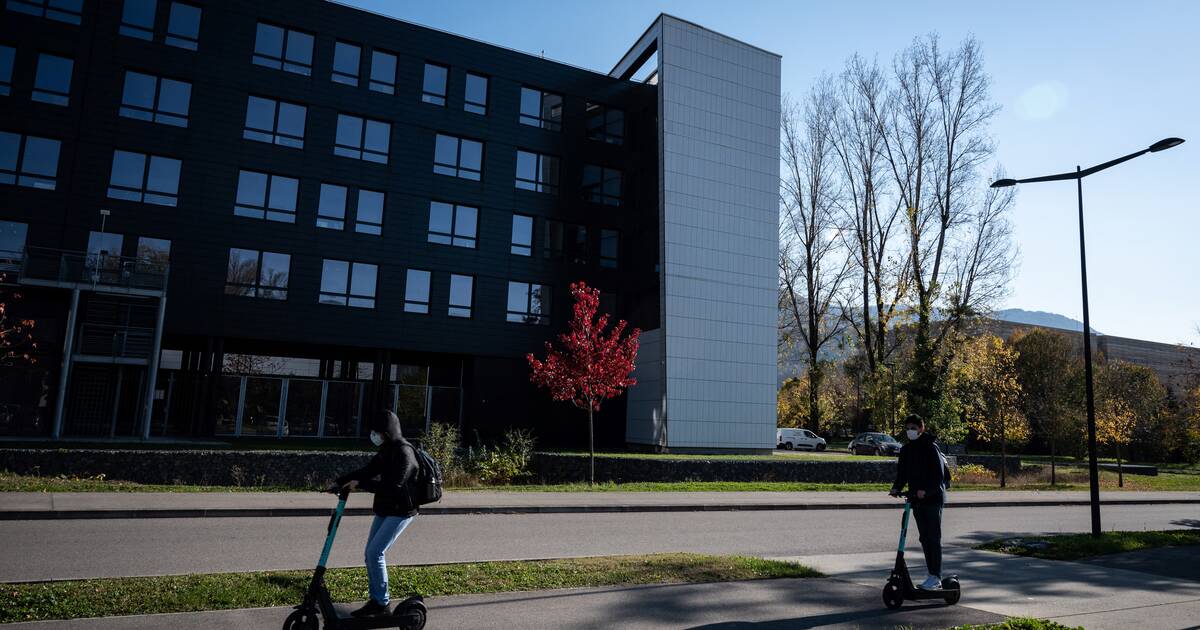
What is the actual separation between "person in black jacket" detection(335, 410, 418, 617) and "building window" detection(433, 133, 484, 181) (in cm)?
2739

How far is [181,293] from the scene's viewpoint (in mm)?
27172

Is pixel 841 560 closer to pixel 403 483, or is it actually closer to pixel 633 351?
pixel 403 483

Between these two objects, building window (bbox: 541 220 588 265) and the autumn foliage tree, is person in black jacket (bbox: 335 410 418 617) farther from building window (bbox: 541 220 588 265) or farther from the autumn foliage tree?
building window (bbox: 541 220 588 265)

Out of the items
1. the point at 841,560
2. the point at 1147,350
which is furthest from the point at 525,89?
the point at 1147,350

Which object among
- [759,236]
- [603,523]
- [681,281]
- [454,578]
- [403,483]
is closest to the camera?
[403,483]

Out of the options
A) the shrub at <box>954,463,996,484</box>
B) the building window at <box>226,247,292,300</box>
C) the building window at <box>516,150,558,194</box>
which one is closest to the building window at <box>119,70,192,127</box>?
the building window at <box>226,247,292,300</box>

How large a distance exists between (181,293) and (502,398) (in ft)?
42.1

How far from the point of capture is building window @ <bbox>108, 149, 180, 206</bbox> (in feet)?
88.6

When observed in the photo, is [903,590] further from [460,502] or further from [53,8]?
[53,8]

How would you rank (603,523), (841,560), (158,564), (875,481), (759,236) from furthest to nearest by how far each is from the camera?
1. (759,236)
2. (875,481)
3. (603,523)
4. (841,560)
5. (158,564)

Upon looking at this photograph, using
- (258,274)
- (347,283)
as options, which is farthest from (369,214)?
(258,274)

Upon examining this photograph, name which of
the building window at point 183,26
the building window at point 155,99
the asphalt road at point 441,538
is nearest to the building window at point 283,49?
the building window at point 183,26

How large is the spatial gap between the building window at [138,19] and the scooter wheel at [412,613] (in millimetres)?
29560

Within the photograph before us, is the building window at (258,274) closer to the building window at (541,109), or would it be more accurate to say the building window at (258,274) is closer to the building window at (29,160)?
the building window at (29,160)
